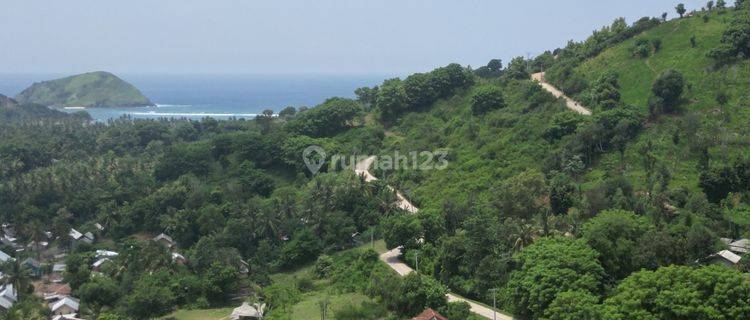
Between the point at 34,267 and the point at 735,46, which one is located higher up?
the point at 735,46

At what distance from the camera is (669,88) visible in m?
44.2

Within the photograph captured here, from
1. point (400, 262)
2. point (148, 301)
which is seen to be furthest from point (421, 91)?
point (148, 301)

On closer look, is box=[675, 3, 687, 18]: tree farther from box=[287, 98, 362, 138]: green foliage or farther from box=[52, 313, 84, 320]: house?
box=[52, 313, 84, 320]: house

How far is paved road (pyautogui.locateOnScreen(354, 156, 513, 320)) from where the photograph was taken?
99.2ft

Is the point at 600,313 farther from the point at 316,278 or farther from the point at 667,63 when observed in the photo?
the point at 667,63

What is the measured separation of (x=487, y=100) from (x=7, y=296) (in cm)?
3498

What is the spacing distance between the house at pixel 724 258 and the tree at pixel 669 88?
1658 cm

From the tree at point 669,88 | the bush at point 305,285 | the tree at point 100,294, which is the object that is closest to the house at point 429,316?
the bush at point 305,285

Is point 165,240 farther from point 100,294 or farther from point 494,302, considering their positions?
point 494,302

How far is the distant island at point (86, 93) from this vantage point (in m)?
160

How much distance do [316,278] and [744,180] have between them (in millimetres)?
22559

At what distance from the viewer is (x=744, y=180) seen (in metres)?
35.7

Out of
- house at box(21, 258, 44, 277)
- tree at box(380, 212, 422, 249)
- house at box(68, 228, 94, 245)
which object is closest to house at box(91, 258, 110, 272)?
house at box(21, 258, 44, 277)

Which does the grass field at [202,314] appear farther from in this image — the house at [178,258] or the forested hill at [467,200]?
the house at [178,258]
